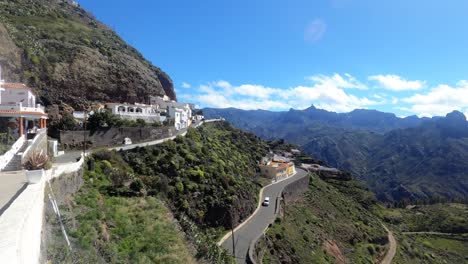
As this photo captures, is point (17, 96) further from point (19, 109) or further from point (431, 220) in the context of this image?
point (431, 220)

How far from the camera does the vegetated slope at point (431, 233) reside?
5353 cm

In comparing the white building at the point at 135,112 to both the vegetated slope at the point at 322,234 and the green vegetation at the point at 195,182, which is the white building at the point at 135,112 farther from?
the vegetated slope at the point at 322,234

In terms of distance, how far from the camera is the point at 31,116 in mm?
26203

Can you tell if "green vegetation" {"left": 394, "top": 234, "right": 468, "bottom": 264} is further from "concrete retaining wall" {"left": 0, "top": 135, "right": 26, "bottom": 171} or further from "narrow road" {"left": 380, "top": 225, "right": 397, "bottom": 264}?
"concrete retaining wall" {"left": 0, "top": 135, "right": 26, "bottom": 171}

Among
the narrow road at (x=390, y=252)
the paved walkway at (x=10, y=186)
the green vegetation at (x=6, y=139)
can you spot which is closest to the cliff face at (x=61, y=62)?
the green vegetation at (x=6, y=139)

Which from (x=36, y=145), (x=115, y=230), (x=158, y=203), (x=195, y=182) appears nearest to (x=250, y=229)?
(x=195, y=182)

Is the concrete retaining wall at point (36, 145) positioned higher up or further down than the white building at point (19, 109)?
further down

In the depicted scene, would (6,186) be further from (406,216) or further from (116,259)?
(406,216)

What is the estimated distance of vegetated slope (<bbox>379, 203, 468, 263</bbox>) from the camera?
53531 mm

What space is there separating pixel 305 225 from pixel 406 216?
6875cm

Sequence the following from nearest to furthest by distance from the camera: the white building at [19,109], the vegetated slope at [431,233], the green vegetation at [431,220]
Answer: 1. the white building at [19,109]
2. the vegetated slope at [431,233]
3. the green vegetation at [431,220]

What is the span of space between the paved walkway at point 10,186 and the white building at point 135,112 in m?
27.3

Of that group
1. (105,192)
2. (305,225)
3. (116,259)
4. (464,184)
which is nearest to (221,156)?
(305,225)

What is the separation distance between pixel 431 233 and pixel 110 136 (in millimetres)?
78435
